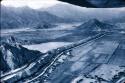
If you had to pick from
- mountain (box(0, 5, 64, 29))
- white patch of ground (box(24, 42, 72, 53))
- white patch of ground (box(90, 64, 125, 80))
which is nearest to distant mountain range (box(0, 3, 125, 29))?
mountain (box(0, 5, 64, 29))

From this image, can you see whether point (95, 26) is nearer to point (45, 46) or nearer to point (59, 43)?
point (59, 43)

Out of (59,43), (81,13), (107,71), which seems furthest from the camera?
(59,43)

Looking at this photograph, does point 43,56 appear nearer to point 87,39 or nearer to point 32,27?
point 32,27

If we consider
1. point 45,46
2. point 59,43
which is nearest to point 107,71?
point 59,43

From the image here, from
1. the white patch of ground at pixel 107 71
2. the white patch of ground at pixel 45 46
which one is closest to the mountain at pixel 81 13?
the white patch of ground at pixel 45 46

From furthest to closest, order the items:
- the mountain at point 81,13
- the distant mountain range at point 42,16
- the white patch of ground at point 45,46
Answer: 1. the white patch of ground at point 45,46
2. the distant mountain range at point 42,16
3. the mountain at point 81,13

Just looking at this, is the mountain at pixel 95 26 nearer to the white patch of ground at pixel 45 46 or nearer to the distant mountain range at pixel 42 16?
the distant mountain range at pixel 42 16
